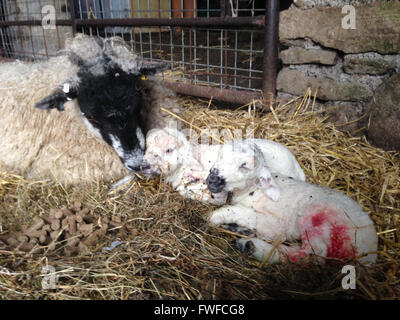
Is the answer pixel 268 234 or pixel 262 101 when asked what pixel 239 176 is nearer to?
pixel 268 234

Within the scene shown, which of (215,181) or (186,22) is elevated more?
(186,22)

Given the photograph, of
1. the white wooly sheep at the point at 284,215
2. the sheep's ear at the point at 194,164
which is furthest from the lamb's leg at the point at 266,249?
the sheep's ear at the point at 194,164

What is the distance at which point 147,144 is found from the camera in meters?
2.83

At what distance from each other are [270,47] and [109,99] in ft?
6.19

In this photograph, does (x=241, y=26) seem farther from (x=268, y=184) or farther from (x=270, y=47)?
(x=268, y=184)

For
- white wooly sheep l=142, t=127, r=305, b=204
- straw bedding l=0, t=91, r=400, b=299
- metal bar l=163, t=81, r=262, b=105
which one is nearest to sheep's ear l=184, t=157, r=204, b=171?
white wooly sheep l=142, t=127, r=305, b=204

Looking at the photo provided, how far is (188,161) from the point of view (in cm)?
278

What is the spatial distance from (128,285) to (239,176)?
1004mm

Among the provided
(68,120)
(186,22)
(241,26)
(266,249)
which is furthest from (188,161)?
(186,22)

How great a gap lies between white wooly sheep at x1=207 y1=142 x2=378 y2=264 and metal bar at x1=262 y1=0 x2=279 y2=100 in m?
1.59

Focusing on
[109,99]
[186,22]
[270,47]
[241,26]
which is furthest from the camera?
[186,22]

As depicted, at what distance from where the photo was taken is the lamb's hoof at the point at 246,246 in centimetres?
226

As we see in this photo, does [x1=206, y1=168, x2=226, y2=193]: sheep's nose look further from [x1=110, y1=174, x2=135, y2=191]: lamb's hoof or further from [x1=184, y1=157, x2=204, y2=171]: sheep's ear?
[x1=110, y1=174, x2=135, y2=191]: lamb's hoof
